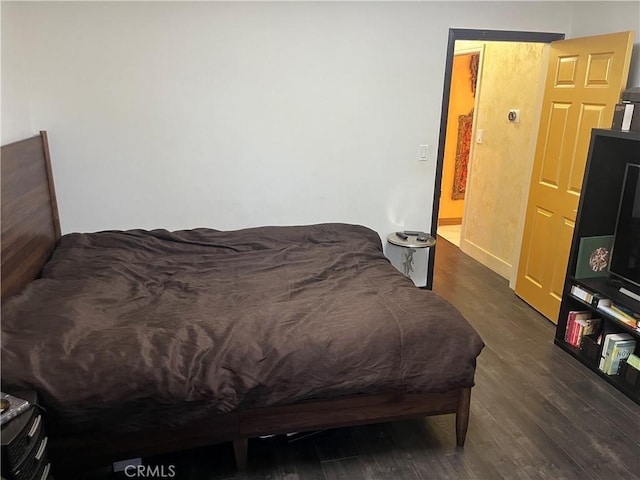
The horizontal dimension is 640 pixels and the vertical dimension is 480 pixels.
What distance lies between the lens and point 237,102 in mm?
3250

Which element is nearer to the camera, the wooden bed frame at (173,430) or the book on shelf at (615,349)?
the wooden bed frame at (173,430)

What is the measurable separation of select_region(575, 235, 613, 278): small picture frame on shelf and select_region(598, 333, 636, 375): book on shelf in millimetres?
407

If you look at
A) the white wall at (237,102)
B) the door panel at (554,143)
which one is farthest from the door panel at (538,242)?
the white wall at (237,102)

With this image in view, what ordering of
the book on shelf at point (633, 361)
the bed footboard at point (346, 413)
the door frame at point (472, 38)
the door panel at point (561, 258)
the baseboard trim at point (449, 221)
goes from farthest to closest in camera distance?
the baseboard trim at point (449, 221) < the door frame at point (472, 38) < the door panel at point (561, 258) < the book on shelf at point (633, 361) < the bed footboard at point (346, 413)

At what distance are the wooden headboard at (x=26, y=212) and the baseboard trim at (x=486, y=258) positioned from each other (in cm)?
356

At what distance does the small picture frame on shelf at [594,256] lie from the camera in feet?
9.83

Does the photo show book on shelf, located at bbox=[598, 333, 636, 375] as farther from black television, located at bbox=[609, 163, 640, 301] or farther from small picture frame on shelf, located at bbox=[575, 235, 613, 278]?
small picture frame on shelf, located at bbox=[575, 235, 613, 278]

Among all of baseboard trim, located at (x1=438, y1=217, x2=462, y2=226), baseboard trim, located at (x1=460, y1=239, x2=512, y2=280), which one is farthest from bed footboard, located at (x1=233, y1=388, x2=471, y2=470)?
baseboard trim, located at (x1=438, y1=217, x2=462, y2=226)

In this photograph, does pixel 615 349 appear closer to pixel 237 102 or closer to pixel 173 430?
pixel 173 430

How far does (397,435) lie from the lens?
2373 mm

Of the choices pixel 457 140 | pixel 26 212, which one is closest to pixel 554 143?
pixel 457 140

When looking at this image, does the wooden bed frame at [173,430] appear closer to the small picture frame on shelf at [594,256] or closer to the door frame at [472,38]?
the small picture frame on shelf at [594,256]

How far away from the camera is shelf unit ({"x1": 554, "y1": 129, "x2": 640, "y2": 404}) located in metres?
2.83

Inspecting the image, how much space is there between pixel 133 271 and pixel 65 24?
5.03 feet
